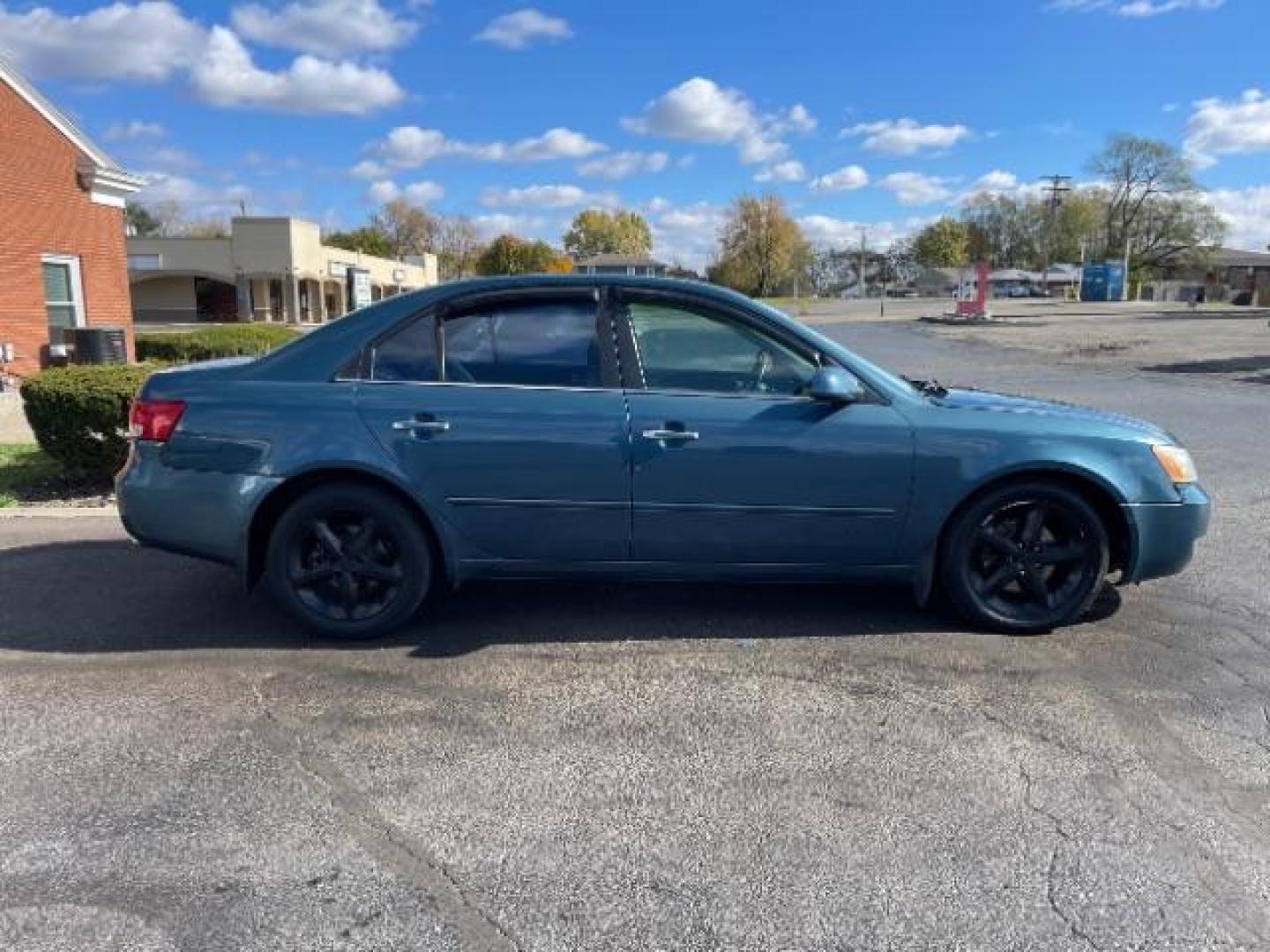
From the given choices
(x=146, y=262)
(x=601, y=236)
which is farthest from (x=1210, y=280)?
(x=146, y=262)

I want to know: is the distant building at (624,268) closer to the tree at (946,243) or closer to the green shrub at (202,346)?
the green shrub at (202,346)

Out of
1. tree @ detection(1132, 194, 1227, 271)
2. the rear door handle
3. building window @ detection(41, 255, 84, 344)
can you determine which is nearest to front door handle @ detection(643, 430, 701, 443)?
the rear door handle

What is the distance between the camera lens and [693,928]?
236 cm

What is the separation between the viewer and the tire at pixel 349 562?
4121mm

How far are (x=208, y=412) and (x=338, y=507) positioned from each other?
0.72 m

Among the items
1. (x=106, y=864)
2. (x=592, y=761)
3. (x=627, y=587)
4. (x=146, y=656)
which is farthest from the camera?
(x=627, y=587)

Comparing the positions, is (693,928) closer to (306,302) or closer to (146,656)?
(146,656)

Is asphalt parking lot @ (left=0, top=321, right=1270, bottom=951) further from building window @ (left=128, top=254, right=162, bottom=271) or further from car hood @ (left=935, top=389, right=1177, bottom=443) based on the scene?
building window @ (left=128, top=254, right=162, bottom=271)

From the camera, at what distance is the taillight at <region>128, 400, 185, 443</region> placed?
13.5 ft

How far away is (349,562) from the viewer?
4.18m

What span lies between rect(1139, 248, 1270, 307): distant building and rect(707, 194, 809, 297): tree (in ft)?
121

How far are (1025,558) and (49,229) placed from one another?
16.6m

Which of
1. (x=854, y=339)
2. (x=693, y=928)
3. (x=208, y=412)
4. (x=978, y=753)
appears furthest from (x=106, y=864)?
(x=854, y=339)

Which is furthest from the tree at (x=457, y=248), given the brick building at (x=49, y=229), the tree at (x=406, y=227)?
the brick building at (x=49, y=229)
